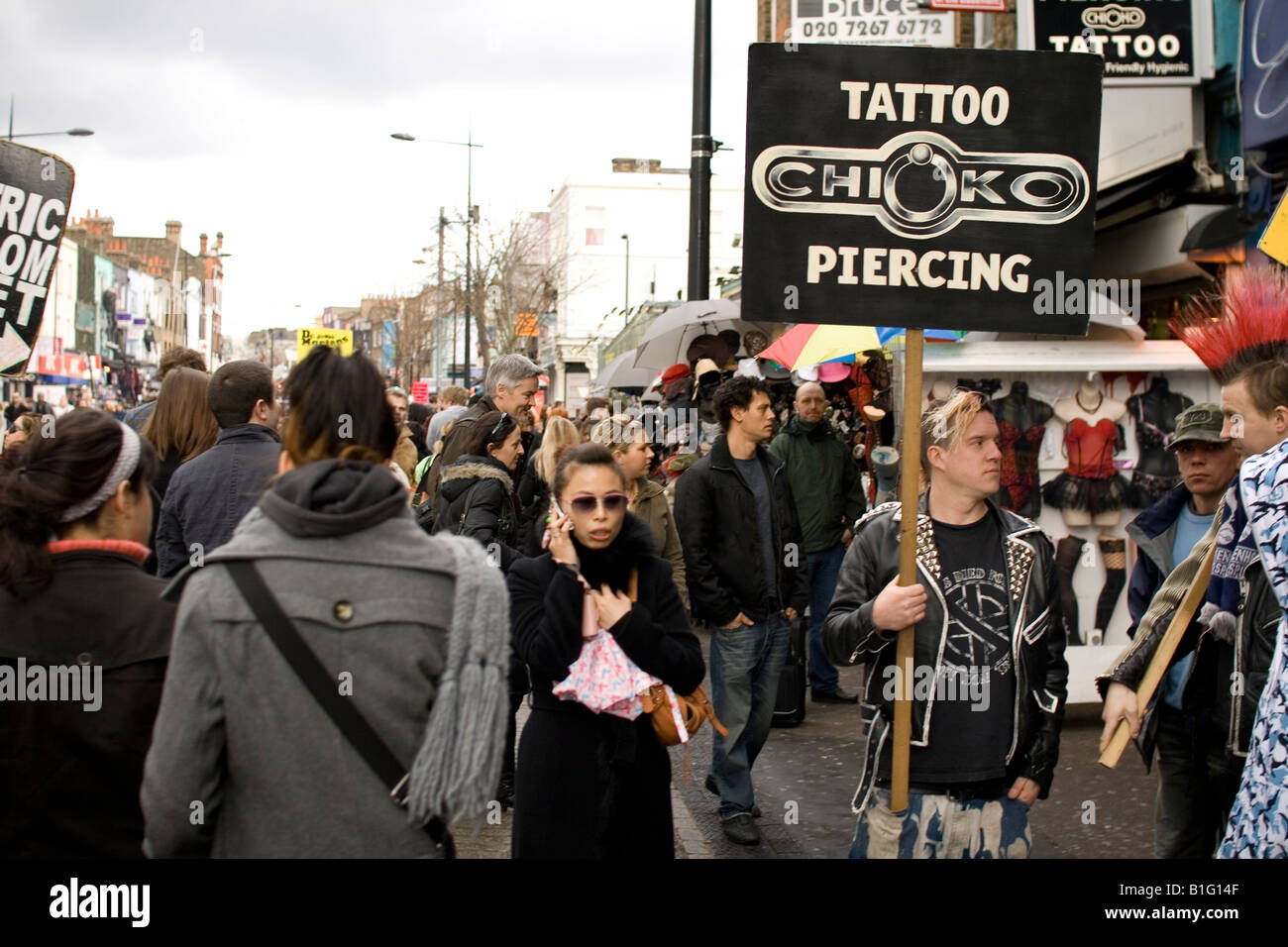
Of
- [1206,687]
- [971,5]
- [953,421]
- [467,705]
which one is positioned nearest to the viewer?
[467,705]

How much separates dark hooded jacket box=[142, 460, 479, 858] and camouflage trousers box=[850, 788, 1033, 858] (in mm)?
1749

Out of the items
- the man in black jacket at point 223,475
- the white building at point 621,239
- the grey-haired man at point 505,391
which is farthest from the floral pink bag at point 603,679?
the white building at point 621,239

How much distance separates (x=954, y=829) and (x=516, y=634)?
1422mm

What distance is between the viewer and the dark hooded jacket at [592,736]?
3.61 metres

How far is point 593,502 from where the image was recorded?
3.70 meters

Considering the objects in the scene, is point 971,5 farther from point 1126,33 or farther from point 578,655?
point 578,655

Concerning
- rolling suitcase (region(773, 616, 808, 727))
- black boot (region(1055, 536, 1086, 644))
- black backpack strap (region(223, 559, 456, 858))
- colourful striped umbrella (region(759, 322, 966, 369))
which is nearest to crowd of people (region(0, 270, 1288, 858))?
black backpack strap (region(223, 559, 456, 858))

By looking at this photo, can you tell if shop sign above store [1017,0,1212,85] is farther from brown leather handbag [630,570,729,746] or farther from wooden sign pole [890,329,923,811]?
brown leather handbag [630,570,729,746]

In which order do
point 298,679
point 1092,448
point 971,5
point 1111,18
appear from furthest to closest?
point 971,5 < point 1111,18 < point 1092,448 < point 298,679

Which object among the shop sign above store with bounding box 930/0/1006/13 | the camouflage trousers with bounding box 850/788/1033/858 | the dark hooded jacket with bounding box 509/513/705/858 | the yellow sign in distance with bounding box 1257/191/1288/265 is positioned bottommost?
the camouflage trousers with bounding box 850/788/1033/858

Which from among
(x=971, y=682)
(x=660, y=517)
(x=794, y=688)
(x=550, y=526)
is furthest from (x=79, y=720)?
(x=794, y=688)

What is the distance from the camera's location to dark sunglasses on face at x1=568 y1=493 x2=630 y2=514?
12.1ft

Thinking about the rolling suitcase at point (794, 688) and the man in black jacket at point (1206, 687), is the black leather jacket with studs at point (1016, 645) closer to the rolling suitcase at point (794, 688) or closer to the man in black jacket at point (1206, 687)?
the man in black jacket at point (1206, 687)

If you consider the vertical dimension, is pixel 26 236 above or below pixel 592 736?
above
